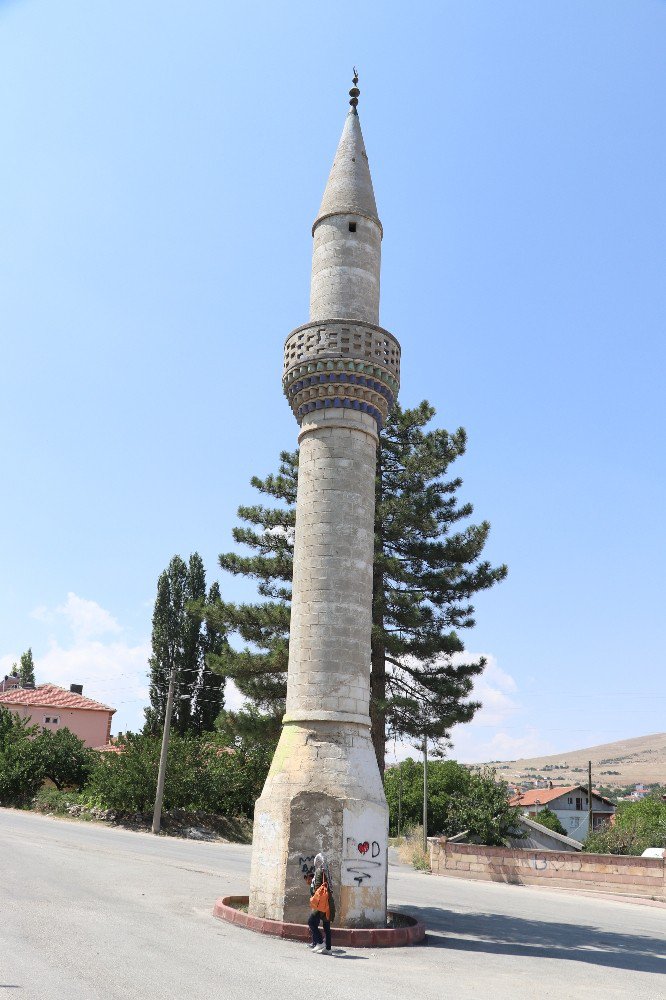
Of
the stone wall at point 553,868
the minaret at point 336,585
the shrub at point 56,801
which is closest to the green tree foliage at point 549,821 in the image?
the stone wall at point 553,868

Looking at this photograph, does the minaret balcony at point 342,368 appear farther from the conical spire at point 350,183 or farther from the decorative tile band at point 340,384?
the conical spire at point 350,183

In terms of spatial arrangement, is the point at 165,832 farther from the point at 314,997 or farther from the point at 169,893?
the point at 314,997

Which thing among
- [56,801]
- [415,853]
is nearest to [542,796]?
[415,853]

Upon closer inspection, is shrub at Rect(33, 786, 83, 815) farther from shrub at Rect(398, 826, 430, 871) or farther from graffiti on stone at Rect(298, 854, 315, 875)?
graffiti on stone at Rect(298, 854, 315, 875)

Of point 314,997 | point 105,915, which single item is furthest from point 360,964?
point 105,915

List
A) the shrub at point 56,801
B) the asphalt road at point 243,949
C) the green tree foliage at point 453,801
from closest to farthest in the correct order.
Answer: the asphalt road at point 243,949, the green tree foliage at point 453,801, the shrub at point 56,801

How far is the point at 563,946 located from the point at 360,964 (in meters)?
4.73

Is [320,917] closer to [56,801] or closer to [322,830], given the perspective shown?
[322,830]

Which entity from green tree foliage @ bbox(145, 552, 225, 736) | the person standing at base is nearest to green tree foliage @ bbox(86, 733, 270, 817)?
green tree foliage @ bbox(145, 552, 225, 736)

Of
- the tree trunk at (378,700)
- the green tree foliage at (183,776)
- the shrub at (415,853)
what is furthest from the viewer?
the green tree foliage at (183,776)

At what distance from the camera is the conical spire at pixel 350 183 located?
16516mm

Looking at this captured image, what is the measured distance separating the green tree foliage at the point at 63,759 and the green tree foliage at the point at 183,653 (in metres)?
4.49

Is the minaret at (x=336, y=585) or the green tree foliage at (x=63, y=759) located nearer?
the minaret at (x=336, y=585)

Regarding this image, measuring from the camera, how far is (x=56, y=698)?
5919 centimetres
